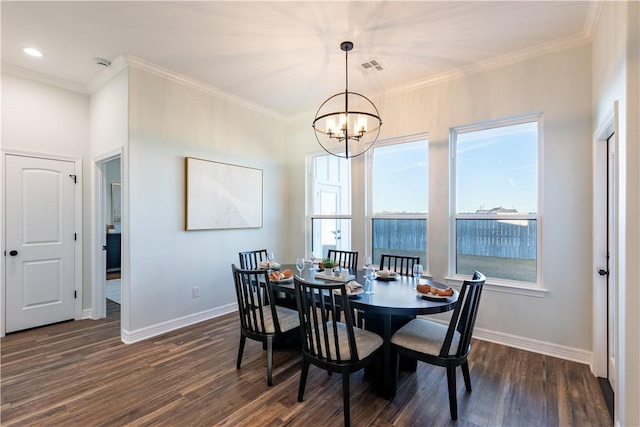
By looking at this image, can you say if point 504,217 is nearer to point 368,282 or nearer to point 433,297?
point 433,297

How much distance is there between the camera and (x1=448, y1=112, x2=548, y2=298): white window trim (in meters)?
3.14

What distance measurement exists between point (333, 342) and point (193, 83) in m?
3.53

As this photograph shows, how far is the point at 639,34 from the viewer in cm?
168

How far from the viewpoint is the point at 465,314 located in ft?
7.06

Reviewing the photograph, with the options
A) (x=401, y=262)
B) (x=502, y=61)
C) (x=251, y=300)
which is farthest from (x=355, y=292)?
(x=502, y=61)

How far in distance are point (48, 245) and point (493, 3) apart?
5.37 metres

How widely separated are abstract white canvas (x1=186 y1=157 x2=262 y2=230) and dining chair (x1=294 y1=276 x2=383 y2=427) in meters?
2.35

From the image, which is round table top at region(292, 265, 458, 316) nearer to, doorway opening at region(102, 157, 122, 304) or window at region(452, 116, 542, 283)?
window at region(452, 116, 542, 283)

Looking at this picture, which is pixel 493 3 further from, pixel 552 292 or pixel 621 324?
pixel 552 292

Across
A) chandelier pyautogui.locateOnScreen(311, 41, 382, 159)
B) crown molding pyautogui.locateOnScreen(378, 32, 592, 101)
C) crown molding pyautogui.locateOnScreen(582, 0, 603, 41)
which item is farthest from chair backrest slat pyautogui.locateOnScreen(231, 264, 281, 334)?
crown molding pyautogui.locateOnScreen(582, 0, 603, 41)

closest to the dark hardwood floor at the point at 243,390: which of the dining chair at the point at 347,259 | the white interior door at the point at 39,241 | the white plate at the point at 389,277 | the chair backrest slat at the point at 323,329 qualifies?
the chair backrest slat at the point at 323,329

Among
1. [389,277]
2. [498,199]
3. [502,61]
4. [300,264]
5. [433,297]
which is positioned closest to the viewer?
[433,297]

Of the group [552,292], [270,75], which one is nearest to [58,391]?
[270,75]

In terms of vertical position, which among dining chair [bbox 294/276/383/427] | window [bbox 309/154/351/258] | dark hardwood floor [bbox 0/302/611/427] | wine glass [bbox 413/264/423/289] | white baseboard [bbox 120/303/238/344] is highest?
window [bbox 309/154/351/258]
